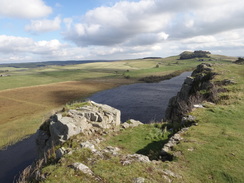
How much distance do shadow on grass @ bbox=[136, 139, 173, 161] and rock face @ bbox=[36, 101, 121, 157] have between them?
6.58 metres

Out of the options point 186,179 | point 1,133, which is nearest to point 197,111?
point 186,179

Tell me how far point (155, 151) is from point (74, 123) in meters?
9.89

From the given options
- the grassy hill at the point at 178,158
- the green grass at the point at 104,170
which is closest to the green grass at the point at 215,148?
the grassy hill at the point at 178,158

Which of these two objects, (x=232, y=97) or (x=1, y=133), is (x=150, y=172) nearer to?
(x=232, y=97)

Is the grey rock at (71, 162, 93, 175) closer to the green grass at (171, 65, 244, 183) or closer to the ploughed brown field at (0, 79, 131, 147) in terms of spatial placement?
the green grass at (171, 65, 244, 183)

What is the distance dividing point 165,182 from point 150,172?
3.43ft

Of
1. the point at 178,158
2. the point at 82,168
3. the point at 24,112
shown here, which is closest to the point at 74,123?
the point at 82,168

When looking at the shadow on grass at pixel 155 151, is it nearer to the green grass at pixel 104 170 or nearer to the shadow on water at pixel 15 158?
the green grass at pixel 104 170

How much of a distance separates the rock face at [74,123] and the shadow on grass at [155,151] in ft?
21.6

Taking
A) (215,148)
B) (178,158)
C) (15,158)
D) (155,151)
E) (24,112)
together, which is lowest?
(15,158)

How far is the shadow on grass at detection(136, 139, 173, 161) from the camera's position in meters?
12.4

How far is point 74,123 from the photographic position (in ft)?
63.4

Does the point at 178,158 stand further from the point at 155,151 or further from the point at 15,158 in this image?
the point at 15,158

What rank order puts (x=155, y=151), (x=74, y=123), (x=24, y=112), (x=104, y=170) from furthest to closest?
Result: 1. (x=24, y=112)
2. (x=74, y=123)
3. (x=155, y=151)
4. (x=104, y=170)
